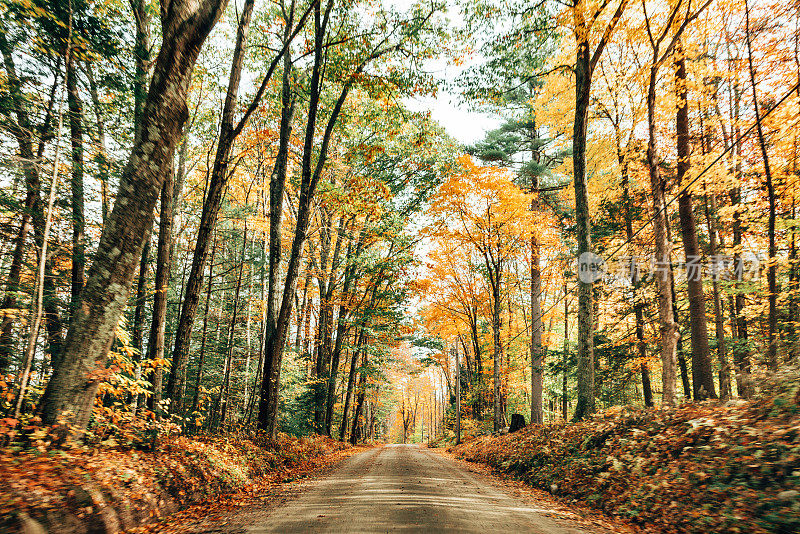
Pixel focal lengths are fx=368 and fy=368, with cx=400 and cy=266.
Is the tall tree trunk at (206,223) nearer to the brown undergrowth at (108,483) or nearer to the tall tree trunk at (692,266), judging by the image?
the brown undergrowth at (108,483)

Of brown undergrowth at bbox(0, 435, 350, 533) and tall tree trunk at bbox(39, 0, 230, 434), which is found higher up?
tall tree trunk at bbox(39, 0, 230, 434)

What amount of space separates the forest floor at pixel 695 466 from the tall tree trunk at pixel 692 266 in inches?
117

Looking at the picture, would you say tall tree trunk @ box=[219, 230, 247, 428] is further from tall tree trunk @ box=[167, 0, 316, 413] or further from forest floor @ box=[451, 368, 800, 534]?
forest floor @ box=[451, 368, 800, 534]

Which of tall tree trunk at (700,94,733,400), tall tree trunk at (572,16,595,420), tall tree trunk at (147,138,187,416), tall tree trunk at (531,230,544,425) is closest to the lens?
tall tree trunk at (147,138,187,416)

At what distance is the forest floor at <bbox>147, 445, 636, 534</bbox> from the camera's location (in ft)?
14.3

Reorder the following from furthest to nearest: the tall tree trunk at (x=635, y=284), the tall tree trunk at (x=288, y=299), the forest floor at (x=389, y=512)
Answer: the tall tree trunk at (x=635, y=284), the tall tree trunk at (x=288, y=299), the forest floor at (x=389, y=512)

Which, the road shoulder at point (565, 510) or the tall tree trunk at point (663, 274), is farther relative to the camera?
the tall tree trunk at point (663, 274)

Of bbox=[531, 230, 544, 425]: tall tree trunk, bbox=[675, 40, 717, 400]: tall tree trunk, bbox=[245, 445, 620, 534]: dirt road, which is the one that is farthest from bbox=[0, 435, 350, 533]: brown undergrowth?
bbox=[531, 230, 544, 425]: tall tree trunk

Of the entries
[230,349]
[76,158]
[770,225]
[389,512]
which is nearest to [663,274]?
[770,225]

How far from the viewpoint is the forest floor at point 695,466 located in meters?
4.25

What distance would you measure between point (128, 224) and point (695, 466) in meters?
8.58

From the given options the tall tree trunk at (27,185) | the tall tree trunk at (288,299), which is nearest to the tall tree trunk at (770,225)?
the tall tree trunk at (288,299)

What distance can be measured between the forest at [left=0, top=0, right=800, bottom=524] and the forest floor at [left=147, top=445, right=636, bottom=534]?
1945mm

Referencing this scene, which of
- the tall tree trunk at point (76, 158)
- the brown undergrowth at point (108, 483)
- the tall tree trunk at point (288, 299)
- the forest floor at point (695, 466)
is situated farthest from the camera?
the tall tree trunk at point (288, 299)
